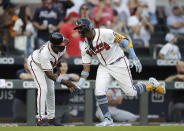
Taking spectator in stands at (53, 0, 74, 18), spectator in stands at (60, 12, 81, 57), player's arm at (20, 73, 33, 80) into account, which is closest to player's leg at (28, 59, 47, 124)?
player's arm at (20, 73, 33, 80)

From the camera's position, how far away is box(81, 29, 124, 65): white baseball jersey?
274 inches

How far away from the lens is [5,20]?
32.7 feet

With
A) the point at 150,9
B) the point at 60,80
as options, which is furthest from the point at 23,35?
the point at 150,9

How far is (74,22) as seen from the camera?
9438 millimetres

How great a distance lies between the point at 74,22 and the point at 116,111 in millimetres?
2093

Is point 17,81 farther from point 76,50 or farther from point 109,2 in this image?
point 109,2

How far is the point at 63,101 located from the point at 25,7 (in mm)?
2639

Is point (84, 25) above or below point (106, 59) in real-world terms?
above

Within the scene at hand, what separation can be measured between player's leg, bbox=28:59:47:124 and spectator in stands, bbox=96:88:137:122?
152cm

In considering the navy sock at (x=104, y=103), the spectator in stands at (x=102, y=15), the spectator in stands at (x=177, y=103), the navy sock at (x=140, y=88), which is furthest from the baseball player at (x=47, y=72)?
the spectator in stands at (x=102, y=15)

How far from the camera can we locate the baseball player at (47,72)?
7.13 m

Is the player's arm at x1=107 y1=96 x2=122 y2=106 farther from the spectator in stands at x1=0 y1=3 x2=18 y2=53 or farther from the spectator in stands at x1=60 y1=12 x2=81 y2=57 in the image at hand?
the spectator in stands at x1=0 y1=3 x2=18 y2=53

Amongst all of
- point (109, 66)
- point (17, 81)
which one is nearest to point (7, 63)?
point (17, 81)

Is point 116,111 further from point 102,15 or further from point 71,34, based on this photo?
point 102,15
